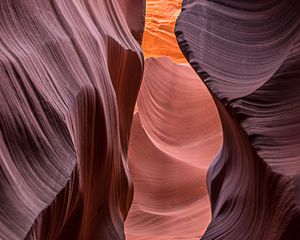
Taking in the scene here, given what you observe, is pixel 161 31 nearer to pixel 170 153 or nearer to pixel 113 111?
pixel 170 153

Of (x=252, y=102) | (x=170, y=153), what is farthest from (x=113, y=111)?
(x=170, y=153)

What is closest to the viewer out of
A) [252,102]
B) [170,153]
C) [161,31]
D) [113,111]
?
[252,102]

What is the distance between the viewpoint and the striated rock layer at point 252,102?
1.46 m

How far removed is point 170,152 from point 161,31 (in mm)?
1767

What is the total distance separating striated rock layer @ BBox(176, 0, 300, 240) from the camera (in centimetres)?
146

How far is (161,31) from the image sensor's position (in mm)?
5285

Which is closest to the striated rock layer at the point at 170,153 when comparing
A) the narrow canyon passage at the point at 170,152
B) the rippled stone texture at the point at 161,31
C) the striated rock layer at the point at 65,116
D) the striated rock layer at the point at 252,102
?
the narrow canyon passage at the point at 170,152

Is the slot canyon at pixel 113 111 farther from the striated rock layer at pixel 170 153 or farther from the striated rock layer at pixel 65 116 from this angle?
the striated rock layer at pixel 170 153

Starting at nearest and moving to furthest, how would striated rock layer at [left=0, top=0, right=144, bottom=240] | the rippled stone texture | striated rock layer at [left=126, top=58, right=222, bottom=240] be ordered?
striated rock layer at [left=0, top=0, right=144, bottom=240] < striated rock layer at [left=126, top=58, right=222, bottom=240] < the rippled stone texture

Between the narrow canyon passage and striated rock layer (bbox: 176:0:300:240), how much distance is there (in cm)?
133

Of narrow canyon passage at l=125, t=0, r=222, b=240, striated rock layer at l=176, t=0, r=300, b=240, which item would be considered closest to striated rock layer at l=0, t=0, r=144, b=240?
striated rock layer at l=176, t=0, r=300, b=240

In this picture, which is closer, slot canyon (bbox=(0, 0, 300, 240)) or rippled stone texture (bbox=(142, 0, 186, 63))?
slot canyon (bbox=(0, 0, 300, 240))

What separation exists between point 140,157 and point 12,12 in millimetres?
1957

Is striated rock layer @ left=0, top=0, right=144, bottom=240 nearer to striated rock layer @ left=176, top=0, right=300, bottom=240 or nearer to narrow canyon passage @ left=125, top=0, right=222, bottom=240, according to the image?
striated rock layer @ left=176, top=0, right=300, bottom=240
